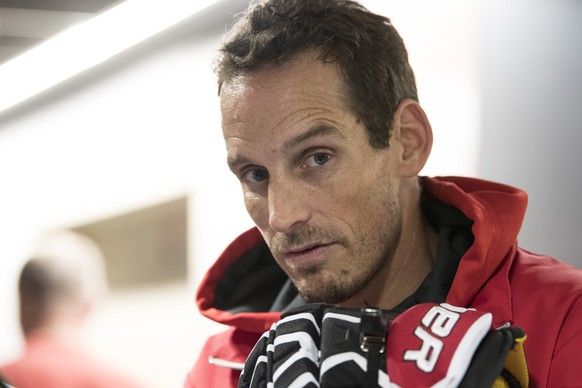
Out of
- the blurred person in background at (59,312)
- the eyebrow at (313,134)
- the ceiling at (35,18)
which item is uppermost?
the ceiling at (35,18)

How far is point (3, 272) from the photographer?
6.14 feet

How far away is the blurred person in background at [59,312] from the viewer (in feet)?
5.59

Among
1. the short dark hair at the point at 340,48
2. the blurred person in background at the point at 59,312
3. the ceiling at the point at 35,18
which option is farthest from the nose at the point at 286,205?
the blurred person in background at the point at 59,312

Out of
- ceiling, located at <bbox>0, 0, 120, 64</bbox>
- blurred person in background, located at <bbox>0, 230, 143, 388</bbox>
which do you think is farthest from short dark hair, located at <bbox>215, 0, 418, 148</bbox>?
blurred person in background, located at <bbox>0, 230, 143, 388</bbox>

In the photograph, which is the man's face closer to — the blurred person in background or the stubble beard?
the stubble beard

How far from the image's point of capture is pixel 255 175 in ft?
3.12

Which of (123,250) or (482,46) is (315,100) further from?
(123,250)

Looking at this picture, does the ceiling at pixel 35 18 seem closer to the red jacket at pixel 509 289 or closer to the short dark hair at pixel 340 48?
the short dark hair at pixel 340 48

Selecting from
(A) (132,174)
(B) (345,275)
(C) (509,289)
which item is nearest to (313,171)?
(B) (345,275)

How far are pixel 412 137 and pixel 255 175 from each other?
8.2 inches

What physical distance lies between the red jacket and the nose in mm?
185

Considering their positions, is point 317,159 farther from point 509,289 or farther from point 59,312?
point 59,312

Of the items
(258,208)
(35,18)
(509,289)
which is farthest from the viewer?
(35,18)

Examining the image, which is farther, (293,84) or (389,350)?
(293,84)
